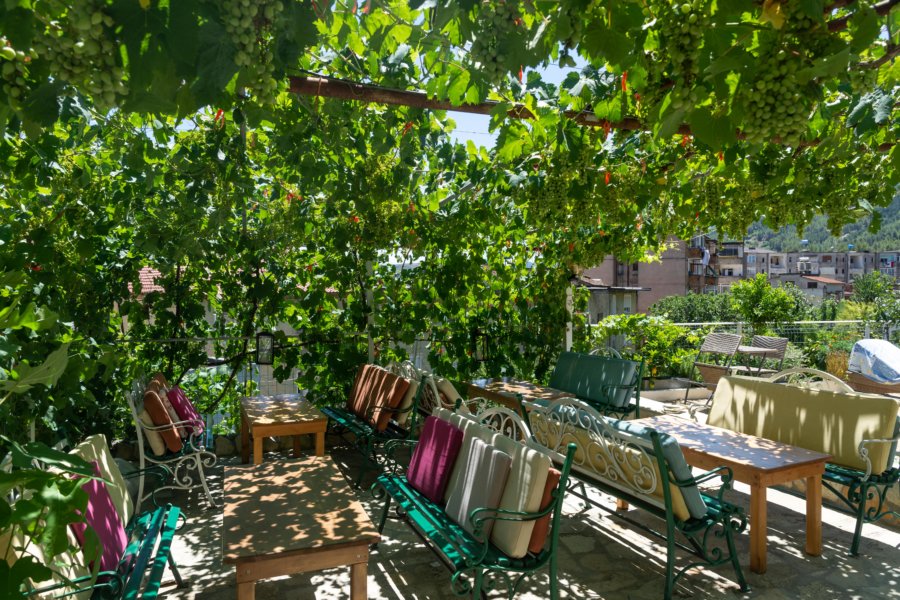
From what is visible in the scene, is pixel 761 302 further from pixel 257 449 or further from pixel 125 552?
pixel 125 552

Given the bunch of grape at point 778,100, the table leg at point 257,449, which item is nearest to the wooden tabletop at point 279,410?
the table leg at point 257,449

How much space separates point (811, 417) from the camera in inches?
175

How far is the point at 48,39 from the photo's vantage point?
1236 millimetres

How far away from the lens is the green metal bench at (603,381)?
6305mm

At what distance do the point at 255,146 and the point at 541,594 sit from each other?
4.55 m

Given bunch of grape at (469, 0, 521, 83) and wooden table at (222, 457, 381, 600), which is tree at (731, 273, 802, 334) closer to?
wooden table at (222, 457, 381, 600)

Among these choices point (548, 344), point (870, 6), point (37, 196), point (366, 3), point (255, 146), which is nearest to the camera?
point (870, 6)

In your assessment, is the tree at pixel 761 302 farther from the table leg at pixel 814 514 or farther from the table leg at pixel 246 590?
the table leg at pixel 246 590

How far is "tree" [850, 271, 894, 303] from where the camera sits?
21.5 metres

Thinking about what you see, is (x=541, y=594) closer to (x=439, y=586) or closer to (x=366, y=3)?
(x=439, y=586)

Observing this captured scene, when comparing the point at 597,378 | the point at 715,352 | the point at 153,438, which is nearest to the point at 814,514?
the point at 597,378

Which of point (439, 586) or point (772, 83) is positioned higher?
point (772, 83)

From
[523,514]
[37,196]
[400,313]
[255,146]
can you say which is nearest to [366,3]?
[523,514]

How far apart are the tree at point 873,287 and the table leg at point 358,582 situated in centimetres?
2072
